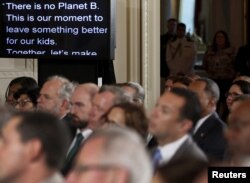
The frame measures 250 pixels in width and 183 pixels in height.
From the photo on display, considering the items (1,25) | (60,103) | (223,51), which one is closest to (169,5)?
(223,51)

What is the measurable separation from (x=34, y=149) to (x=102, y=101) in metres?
2.54

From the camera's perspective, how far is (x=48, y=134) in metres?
2.94

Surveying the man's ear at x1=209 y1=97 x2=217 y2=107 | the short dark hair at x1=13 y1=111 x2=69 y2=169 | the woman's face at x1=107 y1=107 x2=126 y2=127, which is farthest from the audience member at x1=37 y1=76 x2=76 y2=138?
the short dark hair at x1=13 y1=111 x2=69 y2=169

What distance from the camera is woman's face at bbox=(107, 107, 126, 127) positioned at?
454 cm

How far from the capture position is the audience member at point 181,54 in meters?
12.2

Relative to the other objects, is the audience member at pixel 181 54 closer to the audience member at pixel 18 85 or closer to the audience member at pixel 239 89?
the audience member at pixel 18 85

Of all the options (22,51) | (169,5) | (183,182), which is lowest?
(183,182)

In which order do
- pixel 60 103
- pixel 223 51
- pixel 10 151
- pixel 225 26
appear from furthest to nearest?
pixel 225 26, pixel 223 51, pixel 60 103, pixel 10 151

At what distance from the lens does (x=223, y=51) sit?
458 inches

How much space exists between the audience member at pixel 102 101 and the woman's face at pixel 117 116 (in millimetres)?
658

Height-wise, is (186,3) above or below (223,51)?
above

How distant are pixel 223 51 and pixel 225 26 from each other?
3578 mm

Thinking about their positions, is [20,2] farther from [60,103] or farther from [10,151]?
[10,151]

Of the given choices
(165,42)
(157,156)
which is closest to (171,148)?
(157,156)
